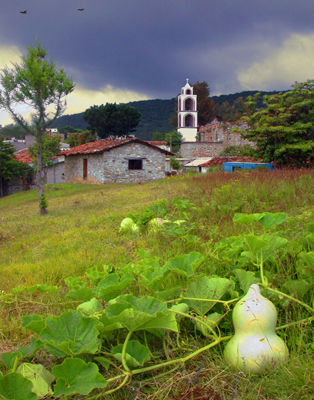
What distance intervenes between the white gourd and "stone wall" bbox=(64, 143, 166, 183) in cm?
2199

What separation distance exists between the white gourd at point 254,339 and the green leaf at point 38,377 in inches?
32.1

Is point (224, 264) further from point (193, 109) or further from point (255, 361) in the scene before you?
point (193, 109)

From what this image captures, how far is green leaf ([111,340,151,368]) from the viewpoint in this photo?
4.61 ft

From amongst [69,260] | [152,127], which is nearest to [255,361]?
[69,260]

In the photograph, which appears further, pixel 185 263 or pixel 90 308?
pixel 185 263

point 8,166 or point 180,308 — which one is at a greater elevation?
point 8,166

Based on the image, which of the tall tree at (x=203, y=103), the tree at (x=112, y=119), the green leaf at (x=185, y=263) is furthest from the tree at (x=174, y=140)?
the green leaf at (x=185, y=263)

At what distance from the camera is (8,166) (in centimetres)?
2753

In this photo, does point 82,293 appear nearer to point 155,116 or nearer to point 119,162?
point 119,162

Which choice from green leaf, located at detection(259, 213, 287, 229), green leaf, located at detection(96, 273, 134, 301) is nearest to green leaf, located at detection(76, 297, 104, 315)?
green leaf, located at detection(96, 273, 134, 301)

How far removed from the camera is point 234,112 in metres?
58.7

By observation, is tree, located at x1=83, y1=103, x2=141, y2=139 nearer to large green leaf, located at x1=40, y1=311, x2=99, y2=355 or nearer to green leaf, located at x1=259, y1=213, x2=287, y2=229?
green leaf, located at x1=259, y1=213, x2=287, y2=229

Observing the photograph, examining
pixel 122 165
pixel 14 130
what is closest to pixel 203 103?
pixel 122 165

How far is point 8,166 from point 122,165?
422 inches
